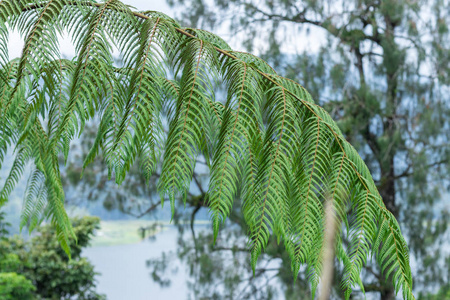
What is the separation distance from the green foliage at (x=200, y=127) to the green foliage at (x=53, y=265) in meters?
5.37

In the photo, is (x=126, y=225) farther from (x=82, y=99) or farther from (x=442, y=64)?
(x=82, y=99)

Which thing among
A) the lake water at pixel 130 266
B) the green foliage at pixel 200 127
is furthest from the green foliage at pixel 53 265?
the green foliage at pixel 200 127

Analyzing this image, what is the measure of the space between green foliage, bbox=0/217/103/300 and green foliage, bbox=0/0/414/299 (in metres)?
5.37

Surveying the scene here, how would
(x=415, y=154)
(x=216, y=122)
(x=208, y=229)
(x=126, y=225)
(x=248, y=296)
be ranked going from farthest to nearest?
1. (x=126, y=225)
2. (x=208, y=229)
3. (x=248, y=296)
4. (x=415, y=154)
5. (x=216, y=122)

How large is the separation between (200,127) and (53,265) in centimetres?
574

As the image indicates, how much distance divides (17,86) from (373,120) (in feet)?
15.5

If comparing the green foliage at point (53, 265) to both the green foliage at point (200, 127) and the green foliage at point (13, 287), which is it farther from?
the green foliage at point (200, 127)

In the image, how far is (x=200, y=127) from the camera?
866 mm

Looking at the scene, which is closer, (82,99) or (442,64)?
(82,99)

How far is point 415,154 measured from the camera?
4.86 metres

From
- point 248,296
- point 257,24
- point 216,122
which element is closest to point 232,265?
point 248,296

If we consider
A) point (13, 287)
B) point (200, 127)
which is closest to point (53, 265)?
point (13, 287)

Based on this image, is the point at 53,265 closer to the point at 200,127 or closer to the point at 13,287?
the point at 13,287

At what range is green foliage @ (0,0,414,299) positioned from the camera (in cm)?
80
